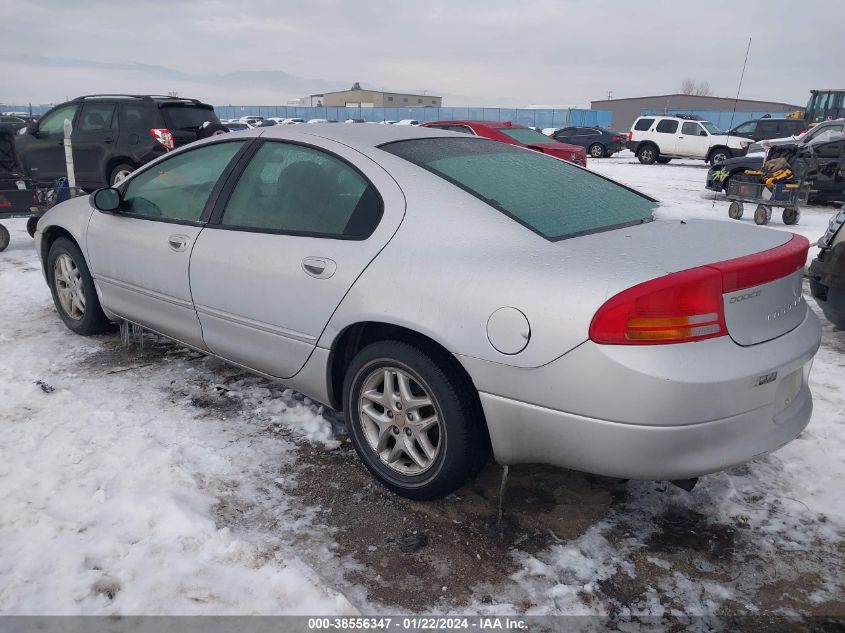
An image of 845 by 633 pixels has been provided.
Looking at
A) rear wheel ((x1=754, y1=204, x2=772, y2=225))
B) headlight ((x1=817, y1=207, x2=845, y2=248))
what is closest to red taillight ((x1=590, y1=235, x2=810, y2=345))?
headlight ((x1=817, y1=207, x2=845, y2=248))

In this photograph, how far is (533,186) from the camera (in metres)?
2.85

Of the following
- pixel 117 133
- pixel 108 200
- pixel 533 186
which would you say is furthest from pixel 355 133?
pixel 117 133

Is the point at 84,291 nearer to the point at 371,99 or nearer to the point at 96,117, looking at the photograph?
the point at 96,117

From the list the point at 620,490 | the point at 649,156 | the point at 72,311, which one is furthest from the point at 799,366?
the point at 649,156

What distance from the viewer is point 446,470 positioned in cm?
256

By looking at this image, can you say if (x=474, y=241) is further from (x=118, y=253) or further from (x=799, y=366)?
(x=118, y=253)

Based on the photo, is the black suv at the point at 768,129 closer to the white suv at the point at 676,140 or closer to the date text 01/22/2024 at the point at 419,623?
the white suv at the point at 676,140

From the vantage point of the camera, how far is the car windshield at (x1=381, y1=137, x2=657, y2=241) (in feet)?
8.53

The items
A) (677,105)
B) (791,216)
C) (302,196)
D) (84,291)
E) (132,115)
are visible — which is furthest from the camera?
(677,105)

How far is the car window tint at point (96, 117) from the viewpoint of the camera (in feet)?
34.7

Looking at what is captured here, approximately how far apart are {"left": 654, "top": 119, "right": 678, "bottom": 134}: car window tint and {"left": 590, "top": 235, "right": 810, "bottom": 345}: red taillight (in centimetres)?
2351

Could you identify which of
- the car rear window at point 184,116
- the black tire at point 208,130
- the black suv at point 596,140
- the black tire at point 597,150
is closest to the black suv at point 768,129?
the black suv at point 596,140

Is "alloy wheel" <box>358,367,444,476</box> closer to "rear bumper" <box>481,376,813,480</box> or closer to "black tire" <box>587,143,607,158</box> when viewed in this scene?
"rear bumper" <box>481,376,813,480</box>

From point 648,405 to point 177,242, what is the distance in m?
2.67
